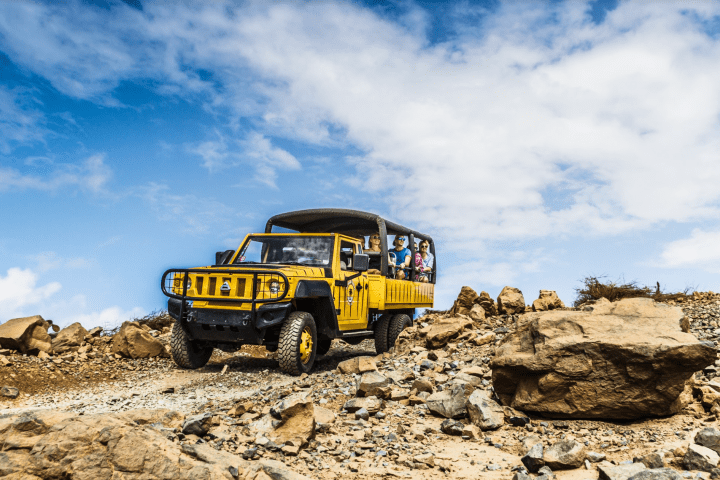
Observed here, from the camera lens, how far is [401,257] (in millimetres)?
12602

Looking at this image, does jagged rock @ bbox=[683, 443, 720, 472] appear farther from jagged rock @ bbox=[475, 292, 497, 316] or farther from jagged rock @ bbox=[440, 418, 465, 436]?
jagged rock @ bbox=[475, 292, 497, 316]

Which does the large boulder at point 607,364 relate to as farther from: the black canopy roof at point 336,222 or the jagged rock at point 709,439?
the black canopy roof at point 336,222

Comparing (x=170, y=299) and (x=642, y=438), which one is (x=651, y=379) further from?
(x=170, y=299)

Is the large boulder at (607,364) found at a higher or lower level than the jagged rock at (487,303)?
lower

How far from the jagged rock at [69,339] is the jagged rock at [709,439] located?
10.5 metres

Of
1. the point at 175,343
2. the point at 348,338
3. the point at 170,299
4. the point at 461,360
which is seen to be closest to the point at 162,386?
the point at 175,343

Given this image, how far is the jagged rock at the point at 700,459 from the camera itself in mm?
4453

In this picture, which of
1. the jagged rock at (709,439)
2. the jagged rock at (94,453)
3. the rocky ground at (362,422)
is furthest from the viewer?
the jagged rock at (709,439)

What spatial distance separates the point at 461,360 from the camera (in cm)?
803

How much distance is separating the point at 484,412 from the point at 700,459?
1883 mm

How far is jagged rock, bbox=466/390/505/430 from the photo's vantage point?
557 cm

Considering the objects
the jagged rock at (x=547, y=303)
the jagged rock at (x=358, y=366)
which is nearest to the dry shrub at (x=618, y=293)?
the jagged rock at (x=547, y=303)

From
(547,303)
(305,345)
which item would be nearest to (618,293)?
(547,303)

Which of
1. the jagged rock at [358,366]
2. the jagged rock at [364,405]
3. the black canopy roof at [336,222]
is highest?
the black canopy roof at [336,222]
